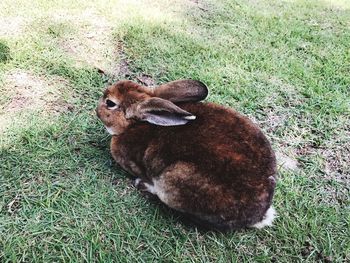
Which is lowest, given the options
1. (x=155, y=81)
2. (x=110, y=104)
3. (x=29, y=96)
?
(x=29, y=96)

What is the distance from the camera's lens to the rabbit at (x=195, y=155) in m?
2.17

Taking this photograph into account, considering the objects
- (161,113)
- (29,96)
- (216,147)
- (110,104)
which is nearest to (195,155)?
(216,147)

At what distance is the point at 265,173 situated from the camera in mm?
2223

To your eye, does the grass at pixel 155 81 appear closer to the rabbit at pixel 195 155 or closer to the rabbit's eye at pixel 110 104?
the rabbit at pixel 195 155

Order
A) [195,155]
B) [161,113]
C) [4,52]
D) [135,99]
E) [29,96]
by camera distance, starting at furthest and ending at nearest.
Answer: [4,52]
[29,96]
[135,99]
[161,113]
[195,155]

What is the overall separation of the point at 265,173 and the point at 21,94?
6.44 feet

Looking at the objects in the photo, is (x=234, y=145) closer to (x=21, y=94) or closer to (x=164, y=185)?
(x=164, y=185)

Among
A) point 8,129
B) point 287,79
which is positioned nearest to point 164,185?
point 8,129

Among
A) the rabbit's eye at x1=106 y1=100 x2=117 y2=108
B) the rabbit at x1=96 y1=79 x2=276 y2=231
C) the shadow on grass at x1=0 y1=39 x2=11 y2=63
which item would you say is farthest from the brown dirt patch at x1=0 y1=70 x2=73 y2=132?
the rabbit at x1=96 y1=79 x2=276 y2=231

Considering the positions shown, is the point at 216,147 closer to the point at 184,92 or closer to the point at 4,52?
the point at 184,92

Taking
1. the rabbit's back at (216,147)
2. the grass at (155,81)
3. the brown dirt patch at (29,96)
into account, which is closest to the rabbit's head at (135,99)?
the rabbit's back at (216,147)

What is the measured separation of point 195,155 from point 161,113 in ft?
1.07

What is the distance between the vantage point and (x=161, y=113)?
2.35m

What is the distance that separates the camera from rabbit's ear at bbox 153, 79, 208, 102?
255cm
